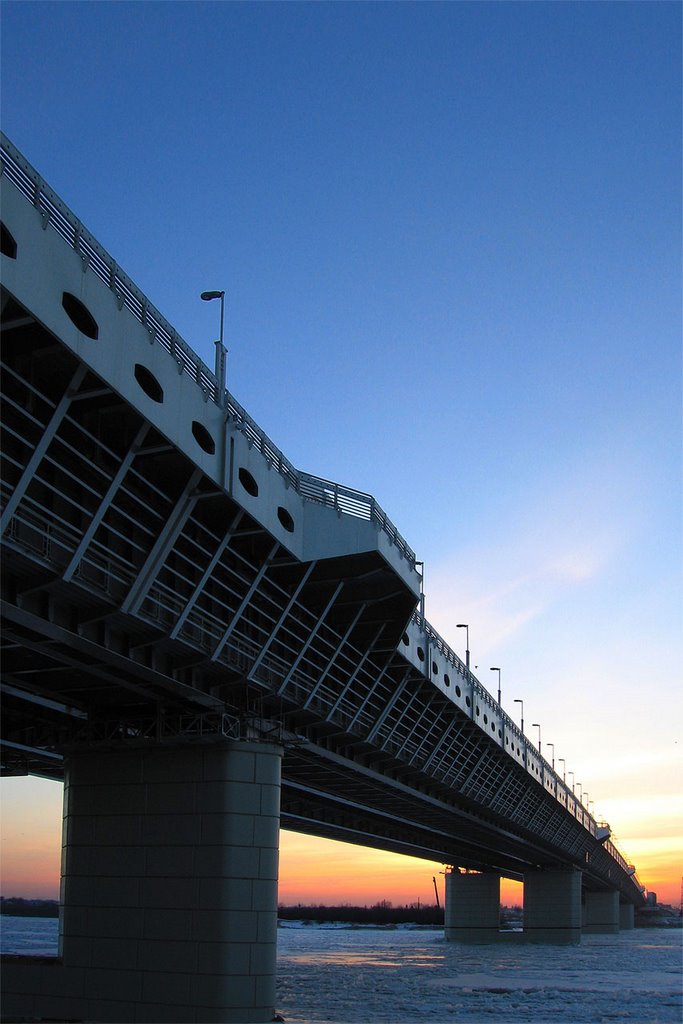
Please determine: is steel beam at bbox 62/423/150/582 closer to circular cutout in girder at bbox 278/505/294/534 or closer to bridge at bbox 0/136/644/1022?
bridge at bbox 0/136/644/1022

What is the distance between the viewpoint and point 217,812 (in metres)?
33.4

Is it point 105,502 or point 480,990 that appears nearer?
point 105,502

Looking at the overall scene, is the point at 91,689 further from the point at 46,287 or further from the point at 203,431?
the point at 46,287

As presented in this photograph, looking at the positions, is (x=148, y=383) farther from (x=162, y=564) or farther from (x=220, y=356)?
(x=220, y=356)

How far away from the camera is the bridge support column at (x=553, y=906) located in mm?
118750

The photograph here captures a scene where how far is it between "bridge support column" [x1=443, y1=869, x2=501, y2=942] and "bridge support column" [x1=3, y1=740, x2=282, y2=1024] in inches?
3915

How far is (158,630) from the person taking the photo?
29.0m

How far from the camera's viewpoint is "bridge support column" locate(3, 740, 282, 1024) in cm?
3216

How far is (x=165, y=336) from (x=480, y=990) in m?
41.5

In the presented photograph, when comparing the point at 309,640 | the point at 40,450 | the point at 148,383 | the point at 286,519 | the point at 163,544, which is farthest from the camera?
the point at 309,640

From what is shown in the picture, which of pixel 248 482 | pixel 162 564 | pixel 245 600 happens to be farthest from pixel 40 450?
pixel 245 600

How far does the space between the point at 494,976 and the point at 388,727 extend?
23373 mm

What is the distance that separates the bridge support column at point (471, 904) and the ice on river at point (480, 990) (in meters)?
35.1

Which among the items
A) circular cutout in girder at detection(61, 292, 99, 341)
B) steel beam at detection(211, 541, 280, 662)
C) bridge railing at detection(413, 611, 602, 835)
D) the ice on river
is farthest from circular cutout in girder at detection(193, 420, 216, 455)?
the ice on river
